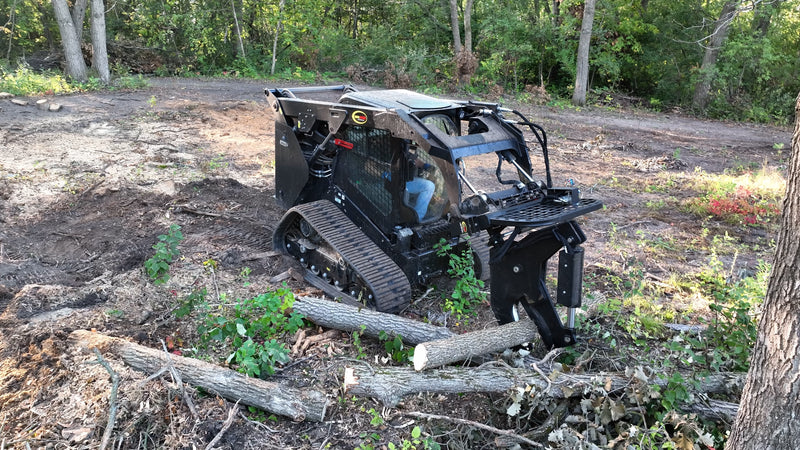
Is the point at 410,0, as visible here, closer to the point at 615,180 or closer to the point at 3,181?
the point at 615,180

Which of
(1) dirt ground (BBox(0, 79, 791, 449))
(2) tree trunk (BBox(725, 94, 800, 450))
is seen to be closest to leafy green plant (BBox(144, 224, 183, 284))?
(1) dirt ground (BBox(0, 79, 791, 449))

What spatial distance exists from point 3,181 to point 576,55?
16135 mm

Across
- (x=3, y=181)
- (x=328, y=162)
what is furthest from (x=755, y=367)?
(x=3, y=181)

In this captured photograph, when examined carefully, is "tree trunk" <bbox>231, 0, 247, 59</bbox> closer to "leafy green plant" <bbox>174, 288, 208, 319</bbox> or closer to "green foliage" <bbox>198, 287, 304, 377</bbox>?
"leafy green plant" <bbox>174, 288, 208, 319</bbox>

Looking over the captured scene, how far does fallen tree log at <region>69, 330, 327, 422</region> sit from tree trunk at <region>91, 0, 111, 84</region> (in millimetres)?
13269

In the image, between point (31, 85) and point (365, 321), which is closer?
point (365, 321)

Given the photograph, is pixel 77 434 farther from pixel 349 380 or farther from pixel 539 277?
pixel 539 277

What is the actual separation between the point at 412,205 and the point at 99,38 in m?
13.3

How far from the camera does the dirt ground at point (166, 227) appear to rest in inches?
147

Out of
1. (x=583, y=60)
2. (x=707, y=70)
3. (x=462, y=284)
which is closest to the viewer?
(x=462, y=284)

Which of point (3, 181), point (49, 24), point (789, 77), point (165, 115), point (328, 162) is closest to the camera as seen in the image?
point (328, 162)

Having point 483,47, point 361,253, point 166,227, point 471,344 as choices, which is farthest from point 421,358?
point 483,47

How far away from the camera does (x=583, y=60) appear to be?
56.8 feet

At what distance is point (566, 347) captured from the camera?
4.44 meters
